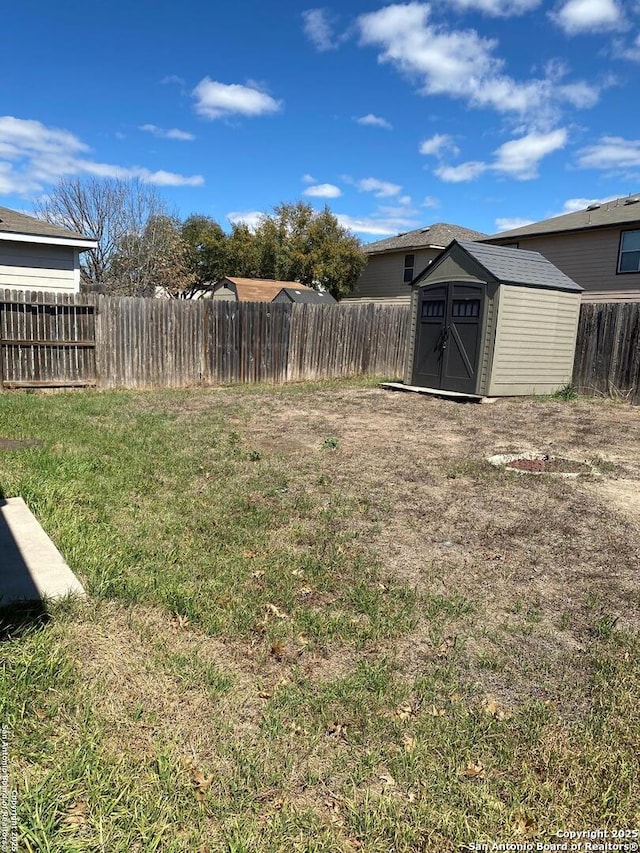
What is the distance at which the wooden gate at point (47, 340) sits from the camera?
9555mm

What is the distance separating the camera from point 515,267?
415 inches

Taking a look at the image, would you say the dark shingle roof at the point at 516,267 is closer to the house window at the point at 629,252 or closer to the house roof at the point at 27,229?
the house window at the point at 629,252

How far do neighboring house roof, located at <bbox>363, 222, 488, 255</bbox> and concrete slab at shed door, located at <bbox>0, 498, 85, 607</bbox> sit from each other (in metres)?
22.7

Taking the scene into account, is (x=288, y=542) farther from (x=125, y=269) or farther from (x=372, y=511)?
(x=125, y=269)

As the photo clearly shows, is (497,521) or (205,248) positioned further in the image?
(205,248)

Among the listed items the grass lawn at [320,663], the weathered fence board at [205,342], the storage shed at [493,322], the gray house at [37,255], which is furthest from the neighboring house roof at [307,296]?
the grass lawn at [320,663]

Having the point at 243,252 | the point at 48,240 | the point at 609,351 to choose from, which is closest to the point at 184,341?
the point at 48,240

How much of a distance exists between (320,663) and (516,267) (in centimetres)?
978

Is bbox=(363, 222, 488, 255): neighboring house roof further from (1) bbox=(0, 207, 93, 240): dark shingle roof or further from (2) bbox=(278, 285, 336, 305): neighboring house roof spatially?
(1) bbox=(0, 207, 93, 240): dark shingle roof

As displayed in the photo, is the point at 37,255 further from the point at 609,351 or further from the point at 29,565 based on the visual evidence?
the point at 609,351

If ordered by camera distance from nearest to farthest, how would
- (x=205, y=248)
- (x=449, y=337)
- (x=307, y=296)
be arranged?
(x=449, y=337) → (x=307, y=296) → (x=205, y=248)

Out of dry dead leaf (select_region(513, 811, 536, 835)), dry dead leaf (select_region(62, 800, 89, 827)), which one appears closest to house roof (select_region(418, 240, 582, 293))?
dry dead leaf (select_region(513, 811, 536, 835))

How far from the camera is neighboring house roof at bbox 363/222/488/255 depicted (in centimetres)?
2420

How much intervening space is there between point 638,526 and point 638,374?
7.56m
